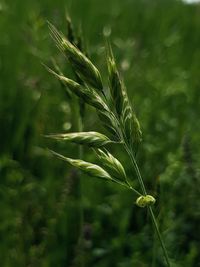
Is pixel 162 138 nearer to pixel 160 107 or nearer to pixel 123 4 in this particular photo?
pixel 160 107

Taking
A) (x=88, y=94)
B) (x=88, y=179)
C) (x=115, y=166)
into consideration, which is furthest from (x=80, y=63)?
(x=88, y=179)

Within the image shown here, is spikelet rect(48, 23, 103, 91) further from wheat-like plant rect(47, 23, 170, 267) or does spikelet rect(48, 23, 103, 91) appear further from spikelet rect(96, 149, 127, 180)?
spikelet rect(96, 149, 127, 180)

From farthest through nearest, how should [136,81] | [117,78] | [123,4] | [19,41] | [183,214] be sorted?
[123,4] < [19,41] < [136,81] < [183,214] < [117,78]

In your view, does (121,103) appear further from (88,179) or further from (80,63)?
(88,179)

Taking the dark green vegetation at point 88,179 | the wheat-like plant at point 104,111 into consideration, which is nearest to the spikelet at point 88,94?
the wheat-like plant at point 104,111

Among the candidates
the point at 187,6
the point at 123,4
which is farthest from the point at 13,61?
the point at 187,6

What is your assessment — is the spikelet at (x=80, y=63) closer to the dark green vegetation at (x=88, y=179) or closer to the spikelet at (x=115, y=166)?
the spikelet at (x=115, y=166)

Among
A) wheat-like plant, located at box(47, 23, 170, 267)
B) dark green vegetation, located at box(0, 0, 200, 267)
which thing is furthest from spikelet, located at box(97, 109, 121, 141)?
dark green vegetation, located at box(0, 0, 200, 267)
